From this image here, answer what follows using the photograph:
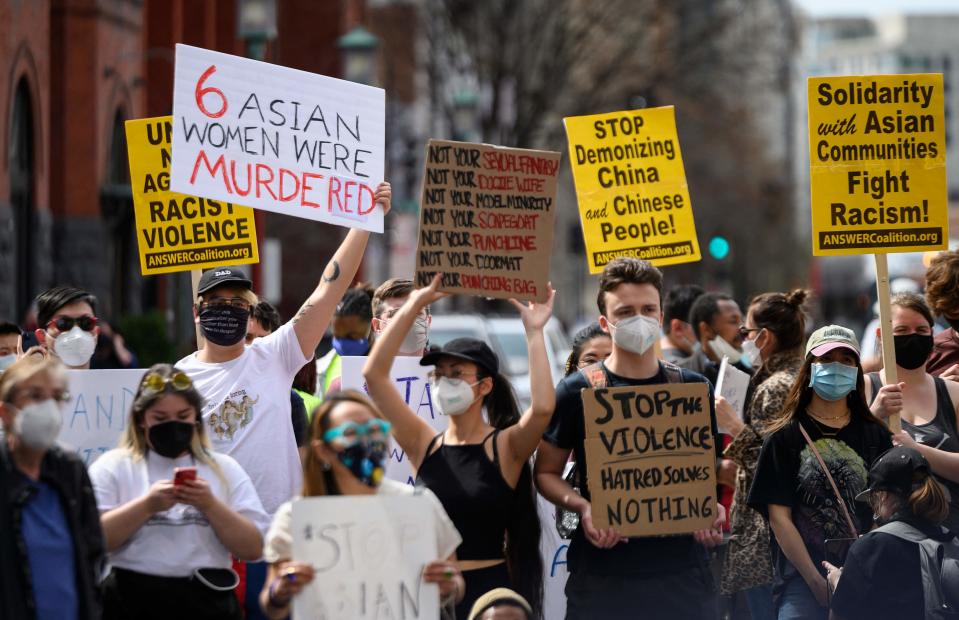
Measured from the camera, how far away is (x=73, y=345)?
716 cm

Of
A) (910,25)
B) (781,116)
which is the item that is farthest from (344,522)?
(910,25)

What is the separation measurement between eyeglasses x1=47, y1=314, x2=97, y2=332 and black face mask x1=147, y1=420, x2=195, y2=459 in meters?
1.86

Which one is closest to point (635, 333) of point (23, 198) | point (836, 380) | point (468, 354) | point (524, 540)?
point (468, 354)

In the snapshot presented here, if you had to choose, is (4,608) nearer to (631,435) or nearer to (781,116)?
(631,435)

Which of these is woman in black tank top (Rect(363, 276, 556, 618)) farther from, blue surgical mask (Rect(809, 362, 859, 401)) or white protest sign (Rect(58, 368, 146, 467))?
white protest sign (Rect(58, 368, 146, 467))

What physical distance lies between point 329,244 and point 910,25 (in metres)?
142

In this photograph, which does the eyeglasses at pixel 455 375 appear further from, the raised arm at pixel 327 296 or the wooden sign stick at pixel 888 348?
the wooden sign stick at pixel 888 348

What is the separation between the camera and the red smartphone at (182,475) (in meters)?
5.26

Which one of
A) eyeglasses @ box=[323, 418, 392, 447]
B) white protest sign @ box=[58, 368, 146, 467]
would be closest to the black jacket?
eyeglasses @ box=[323, 418, 392, 447]

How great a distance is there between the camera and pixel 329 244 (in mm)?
32406

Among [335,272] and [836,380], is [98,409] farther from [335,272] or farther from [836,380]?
[836,380]

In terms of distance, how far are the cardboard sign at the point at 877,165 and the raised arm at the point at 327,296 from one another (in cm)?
222

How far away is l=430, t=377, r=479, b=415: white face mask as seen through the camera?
583 cm

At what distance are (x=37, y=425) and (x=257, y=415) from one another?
1.68 meters
